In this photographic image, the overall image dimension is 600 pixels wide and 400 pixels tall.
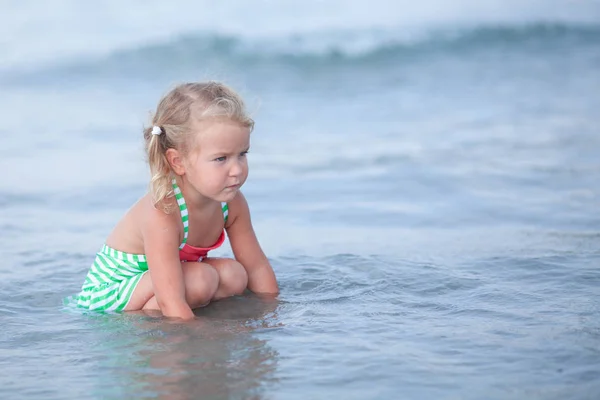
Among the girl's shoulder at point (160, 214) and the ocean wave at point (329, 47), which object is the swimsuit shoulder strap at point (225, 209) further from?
the ocean wave at point (329, 47)

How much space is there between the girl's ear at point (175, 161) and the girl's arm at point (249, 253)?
41 cm

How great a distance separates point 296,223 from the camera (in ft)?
18.7

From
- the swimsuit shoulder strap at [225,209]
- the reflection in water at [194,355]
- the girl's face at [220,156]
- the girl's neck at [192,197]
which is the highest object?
the girl's face at [220,156]

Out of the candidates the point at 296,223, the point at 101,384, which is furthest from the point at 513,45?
the point at 101,384

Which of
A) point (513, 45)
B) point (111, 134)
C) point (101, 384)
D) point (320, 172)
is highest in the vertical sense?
point (513, 45)

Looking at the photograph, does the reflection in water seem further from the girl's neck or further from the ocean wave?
the ocean wave

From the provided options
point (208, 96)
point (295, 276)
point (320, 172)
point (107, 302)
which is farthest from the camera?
point (320, 172)

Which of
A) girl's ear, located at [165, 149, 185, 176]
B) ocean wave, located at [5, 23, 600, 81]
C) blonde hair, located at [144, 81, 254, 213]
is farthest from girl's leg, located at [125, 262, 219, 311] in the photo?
ocean wave, located at [5, 23, 600, 81]

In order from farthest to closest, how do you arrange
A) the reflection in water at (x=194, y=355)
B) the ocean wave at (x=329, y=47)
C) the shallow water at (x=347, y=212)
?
1. the ocean wave at (x=329, y=47)
2. the shallow water at (x=347, y=212)
3. the reflection in water at (x=194, y=355)

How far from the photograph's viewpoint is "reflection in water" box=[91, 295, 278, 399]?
9.73 feet

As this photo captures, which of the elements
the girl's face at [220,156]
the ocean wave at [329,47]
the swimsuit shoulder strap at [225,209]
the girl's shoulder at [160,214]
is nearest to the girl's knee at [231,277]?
the swimsuit shoulder strap at [225,209]

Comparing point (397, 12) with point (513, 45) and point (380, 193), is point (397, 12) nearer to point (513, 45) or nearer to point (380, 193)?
point (513, 45)

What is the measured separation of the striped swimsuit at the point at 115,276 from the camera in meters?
4.09

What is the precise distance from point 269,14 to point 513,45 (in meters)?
4.12
